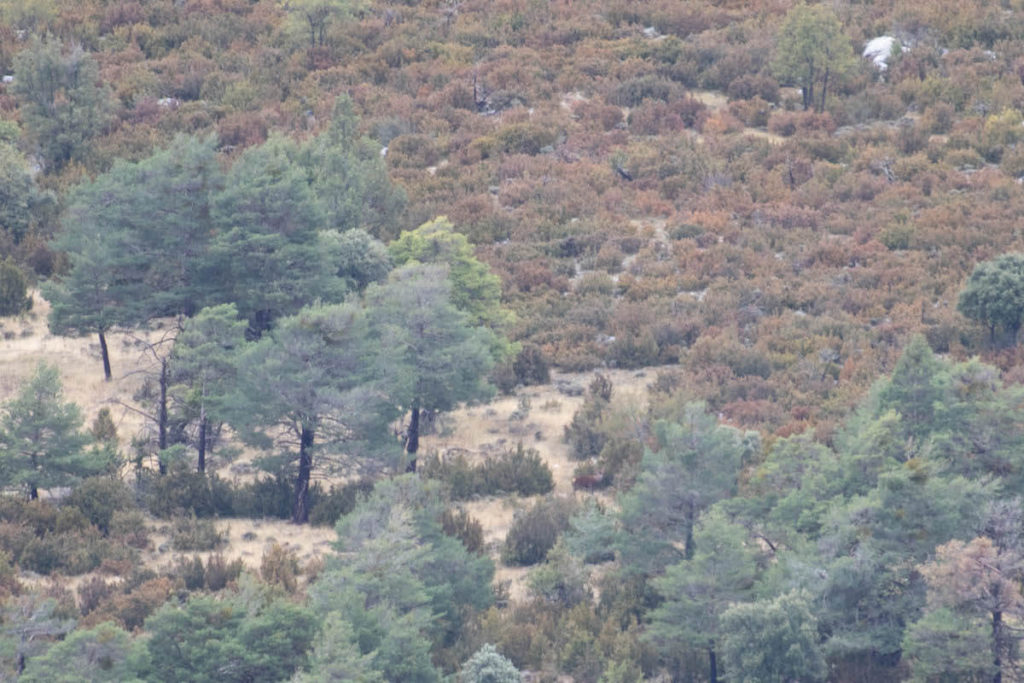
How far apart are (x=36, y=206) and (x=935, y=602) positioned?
22565 millimetres

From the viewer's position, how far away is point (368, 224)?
2995 cm

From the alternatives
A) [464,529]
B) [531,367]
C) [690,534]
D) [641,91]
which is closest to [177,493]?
[464,529]

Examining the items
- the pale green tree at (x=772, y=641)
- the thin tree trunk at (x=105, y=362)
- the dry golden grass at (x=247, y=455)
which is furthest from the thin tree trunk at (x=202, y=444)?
the pale green tree at (x=772, y=641)

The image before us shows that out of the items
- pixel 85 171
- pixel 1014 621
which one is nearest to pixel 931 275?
pixel 1014 621

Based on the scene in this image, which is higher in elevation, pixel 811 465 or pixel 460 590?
pixel 811 465

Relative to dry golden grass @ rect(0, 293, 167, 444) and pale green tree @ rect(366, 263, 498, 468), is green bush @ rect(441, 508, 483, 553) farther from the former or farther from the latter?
dry golden grass @ rect(0, 293, 167, 444)

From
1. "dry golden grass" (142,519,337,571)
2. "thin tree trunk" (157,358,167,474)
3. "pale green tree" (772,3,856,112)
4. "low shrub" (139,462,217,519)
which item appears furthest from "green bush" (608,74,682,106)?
"dry golden grass" (142,519,337,571)

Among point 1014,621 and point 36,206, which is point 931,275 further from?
point 36,206

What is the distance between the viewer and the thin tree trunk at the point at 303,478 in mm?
21906

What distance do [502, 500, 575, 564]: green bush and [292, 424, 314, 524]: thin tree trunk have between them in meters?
3.09

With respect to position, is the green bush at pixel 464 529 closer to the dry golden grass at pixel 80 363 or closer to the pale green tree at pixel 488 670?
the pale green tree at pixel 488 670

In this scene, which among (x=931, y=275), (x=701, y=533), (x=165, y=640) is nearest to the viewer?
(x=165, y=640)

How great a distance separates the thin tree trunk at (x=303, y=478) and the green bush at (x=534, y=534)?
3.09 m

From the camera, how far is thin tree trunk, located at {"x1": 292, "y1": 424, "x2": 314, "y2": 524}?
21906mm
